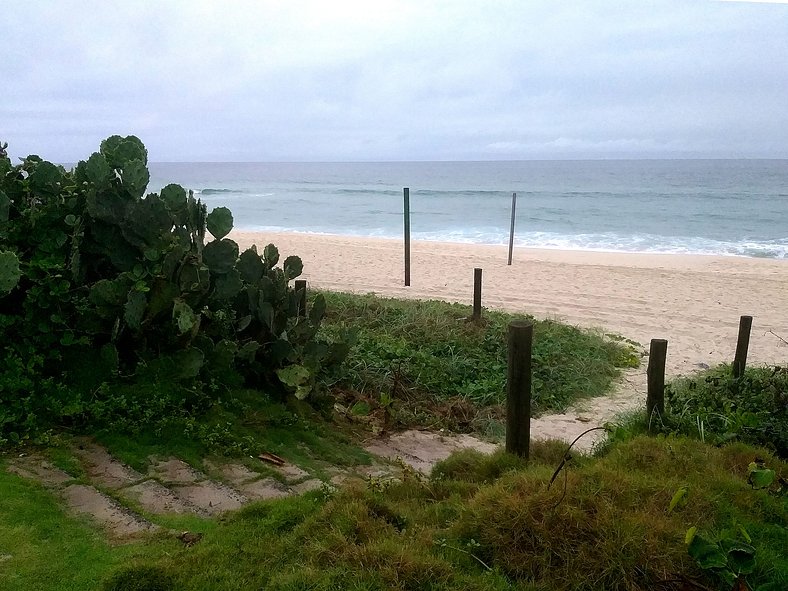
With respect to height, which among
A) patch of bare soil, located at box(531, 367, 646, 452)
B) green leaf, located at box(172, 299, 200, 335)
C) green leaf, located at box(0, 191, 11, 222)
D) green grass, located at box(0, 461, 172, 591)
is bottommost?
patch of bare soil, located at box(531, 367, 646, 452)

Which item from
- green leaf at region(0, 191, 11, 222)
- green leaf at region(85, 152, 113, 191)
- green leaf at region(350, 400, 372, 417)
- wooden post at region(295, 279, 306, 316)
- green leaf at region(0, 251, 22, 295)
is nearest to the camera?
green leaf at region(0, 251, 22, 295)

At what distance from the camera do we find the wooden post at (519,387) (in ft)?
9.86

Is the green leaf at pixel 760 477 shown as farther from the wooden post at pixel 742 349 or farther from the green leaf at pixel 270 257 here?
the green leaf at pixel 270 257

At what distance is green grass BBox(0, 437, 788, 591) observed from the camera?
84.3 inches

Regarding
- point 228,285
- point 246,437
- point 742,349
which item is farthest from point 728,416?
point 228,285

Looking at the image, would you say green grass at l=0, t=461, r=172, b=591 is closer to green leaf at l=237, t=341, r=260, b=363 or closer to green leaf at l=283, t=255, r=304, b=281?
green leaf at l=237, t=341, r=260, b=363

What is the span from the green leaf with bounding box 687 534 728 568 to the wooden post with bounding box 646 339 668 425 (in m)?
1.72

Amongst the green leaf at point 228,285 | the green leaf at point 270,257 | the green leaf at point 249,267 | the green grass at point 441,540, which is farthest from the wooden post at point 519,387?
the green leaf at point 270,257

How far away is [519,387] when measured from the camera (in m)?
3.09

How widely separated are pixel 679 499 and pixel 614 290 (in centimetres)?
889

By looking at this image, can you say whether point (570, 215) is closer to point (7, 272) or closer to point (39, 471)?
point (7, 272)

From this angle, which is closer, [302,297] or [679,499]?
[679,499]

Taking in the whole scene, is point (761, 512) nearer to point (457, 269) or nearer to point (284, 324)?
point (284, 324)

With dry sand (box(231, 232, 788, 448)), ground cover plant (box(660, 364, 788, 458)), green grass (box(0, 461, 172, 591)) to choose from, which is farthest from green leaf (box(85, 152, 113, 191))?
ground cover plant (box(660, 364, 788, 458))
